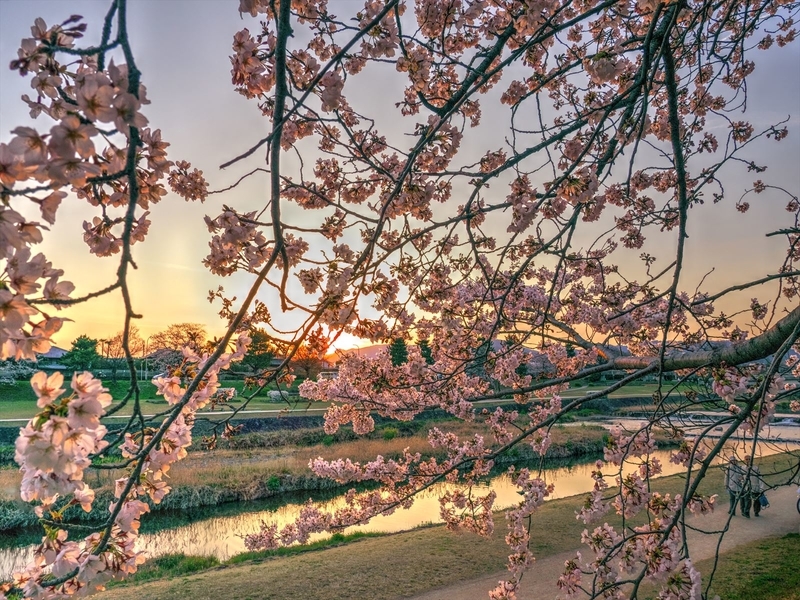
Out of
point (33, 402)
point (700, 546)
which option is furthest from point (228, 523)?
point (33, 402)

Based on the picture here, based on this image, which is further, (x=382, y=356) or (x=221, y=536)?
(x=221, y=536)

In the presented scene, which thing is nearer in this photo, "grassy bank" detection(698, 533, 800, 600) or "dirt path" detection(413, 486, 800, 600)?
"grassy bank" detection(698, 533, 800, 600)

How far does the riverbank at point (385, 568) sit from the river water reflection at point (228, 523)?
1495 millimetres

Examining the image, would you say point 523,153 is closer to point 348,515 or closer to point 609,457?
point 609,457

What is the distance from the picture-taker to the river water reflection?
29.4 feet

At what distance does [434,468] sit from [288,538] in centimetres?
217

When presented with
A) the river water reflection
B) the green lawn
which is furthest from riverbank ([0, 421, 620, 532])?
the green lawn

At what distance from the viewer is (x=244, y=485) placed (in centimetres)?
1290

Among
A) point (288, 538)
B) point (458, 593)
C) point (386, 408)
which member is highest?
point (386, 408)

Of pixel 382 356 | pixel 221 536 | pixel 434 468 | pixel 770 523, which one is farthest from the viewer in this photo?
pixel 221 536

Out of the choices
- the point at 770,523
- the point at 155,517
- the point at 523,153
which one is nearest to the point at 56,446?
the point at 523,153

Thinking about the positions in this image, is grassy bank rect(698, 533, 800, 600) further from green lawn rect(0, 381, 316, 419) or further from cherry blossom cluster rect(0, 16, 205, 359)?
green lawn rect(0, 381, 316, 419)

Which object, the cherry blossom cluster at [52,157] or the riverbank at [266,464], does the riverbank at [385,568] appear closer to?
the riverbank at [266,464]

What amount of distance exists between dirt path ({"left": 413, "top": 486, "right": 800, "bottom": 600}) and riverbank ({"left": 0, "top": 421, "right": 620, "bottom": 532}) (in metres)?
6.58
